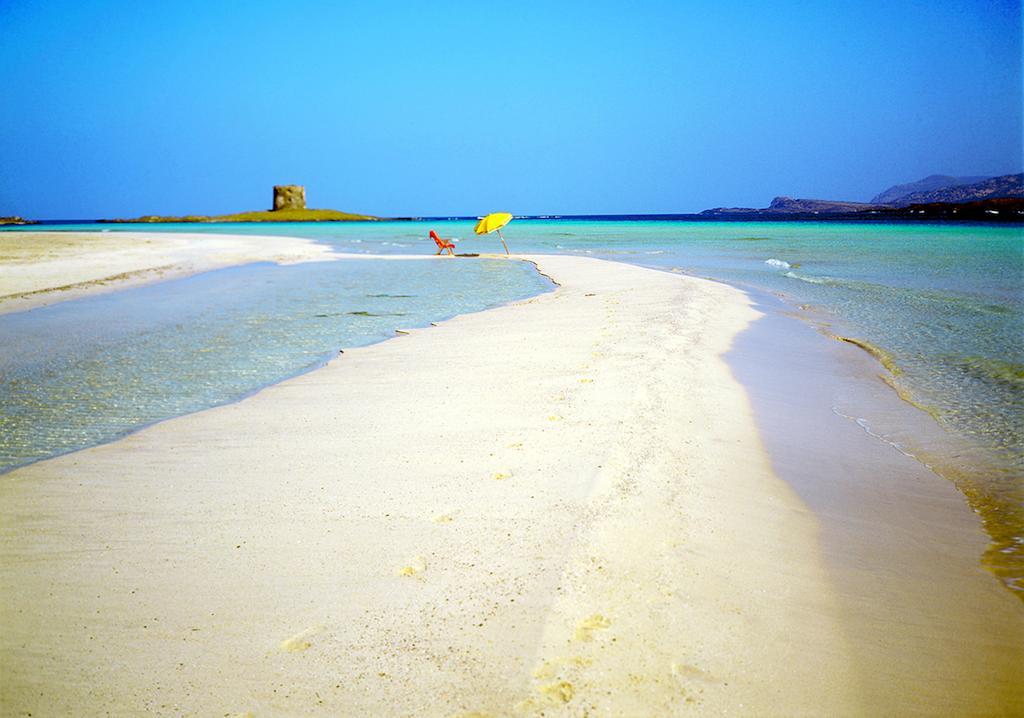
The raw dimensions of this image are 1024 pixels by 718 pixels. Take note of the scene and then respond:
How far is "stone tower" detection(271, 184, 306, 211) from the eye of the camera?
110750 mm

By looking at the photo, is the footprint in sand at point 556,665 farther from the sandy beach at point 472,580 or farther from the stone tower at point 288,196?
the stone tower at point 288,196

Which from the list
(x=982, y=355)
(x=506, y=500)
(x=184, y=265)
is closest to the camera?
(x=506, y=500)

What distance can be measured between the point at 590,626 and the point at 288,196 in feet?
393

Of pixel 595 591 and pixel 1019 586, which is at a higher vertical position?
pixel 595 591

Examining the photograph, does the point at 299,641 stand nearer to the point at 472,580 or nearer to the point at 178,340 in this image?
the point at 472,580

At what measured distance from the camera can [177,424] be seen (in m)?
4.81

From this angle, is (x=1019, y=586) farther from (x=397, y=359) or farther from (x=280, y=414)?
(x=397, y=359)

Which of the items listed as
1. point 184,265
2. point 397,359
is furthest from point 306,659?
point 184,265

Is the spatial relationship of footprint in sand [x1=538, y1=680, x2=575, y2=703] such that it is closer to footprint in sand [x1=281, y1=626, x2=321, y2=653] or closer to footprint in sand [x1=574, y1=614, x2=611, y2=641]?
footprint in sand [x1=574, y1=614, x2=611, y2=641]

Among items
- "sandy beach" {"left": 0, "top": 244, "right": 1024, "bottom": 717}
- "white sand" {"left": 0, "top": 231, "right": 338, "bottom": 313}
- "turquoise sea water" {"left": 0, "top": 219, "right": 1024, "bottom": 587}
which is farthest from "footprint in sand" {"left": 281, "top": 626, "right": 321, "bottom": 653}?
"white sand" {"left": 0, "top": 231, "right": 338, "bottom": 313}

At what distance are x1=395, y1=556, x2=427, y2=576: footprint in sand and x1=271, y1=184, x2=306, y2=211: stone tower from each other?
11846 cm

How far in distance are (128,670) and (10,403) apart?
4740 millimetres

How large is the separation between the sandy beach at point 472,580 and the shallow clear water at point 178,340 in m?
0.92

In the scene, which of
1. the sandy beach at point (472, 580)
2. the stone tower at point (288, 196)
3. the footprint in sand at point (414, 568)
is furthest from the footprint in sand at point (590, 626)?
the stone tower at point (288, 196)
